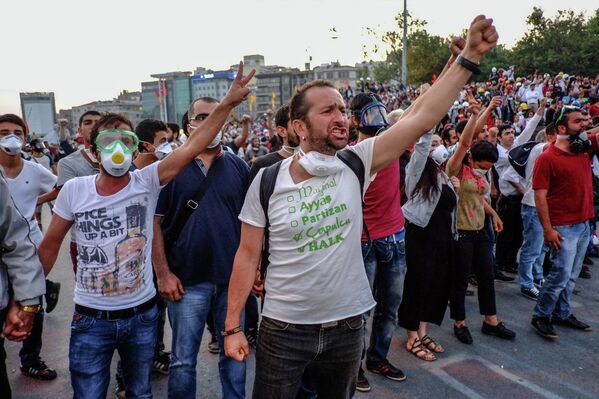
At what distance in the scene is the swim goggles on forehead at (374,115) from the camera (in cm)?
342

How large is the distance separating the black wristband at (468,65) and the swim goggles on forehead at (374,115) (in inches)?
54.0

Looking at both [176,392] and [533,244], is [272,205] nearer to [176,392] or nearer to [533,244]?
[176,392]

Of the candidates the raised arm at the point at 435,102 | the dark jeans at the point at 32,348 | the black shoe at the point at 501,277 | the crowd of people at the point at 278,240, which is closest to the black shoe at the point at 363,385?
the crowd of people at the point at 278,240

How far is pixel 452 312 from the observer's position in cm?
449

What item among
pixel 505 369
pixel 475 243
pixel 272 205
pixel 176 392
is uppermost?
pixel 272 205

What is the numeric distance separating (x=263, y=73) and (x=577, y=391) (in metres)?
133

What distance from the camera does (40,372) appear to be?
12.6 feet

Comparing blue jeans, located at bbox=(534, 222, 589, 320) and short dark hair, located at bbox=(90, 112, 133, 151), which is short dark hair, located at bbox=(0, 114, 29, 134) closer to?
short dark hair, located at bbox=(90, 112, 133, 151)

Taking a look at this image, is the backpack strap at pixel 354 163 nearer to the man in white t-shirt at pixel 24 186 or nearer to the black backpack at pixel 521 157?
the man in white t-shirt at pixel 24 186

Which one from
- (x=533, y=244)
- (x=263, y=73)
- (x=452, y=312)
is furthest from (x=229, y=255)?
(x=263, y=73)

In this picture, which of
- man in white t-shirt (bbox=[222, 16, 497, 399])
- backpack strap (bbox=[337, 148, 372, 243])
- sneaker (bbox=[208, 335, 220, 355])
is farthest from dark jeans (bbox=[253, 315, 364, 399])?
sneaker (bbox=[208, 335, 220, 355])

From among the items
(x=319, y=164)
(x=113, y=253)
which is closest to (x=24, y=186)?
(x=113, y=253)

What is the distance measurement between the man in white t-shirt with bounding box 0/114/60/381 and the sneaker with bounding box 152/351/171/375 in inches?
32.4

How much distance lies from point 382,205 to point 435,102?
1.49 meters
